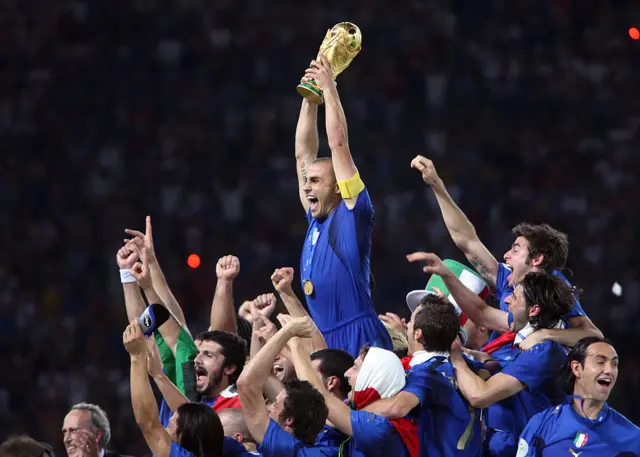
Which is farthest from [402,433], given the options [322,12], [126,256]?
[322,12]

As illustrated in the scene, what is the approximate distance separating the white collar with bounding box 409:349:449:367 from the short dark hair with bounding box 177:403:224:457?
835 mm

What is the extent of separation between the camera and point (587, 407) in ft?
15.5

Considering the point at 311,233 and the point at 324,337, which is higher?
the point at 311,233

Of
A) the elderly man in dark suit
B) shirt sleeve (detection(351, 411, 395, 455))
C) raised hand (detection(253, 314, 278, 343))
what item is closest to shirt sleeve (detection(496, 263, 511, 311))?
raised hand (detection(253, 314, 278, 343))

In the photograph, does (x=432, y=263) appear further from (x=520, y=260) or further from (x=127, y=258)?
(x=127, y=258)

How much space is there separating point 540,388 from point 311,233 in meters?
1.39

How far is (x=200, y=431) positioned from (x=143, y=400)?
0.43 meters

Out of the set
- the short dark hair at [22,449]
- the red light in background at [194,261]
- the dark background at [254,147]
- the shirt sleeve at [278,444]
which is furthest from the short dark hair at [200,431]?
the red light in background at [194,261]

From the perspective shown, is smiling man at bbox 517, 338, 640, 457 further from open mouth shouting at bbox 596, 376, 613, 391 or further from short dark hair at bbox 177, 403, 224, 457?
short dark hair at bbox 177, 403, 224, 457

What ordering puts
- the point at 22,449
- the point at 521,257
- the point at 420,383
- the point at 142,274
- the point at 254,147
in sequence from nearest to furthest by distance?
the point at 420,383
the point at 22,449
the point at 142,274
the point at 521,257
the point at 254,147

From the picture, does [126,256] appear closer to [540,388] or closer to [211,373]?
[211,373]

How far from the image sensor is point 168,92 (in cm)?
1077

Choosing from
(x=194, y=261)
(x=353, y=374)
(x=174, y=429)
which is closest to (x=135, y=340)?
(x=174, y=429)

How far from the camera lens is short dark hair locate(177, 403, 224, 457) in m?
4.37
